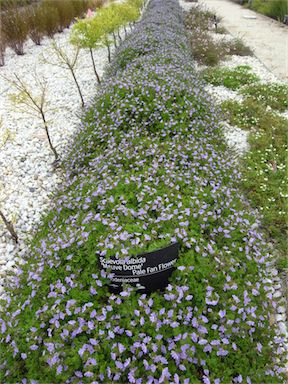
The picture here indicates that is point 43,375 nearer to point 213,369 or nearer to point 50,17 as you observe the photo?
point 213,369

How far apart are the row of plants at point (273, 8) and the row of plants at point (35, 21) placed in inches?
395

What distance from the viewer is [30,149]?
272 inches

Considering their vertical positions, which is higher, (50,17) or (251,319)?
(50,17)

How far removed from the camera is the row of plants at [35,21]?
13.2m

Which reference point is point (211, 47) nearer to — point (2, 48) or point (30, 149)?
point (2, 48)

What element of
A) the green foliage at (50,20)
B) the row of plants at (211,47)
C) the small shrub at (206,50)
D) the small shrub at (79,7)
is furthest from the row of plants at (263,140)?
the small shrub at (79,7)

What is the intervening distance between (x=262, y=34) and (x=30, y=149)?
537 inches

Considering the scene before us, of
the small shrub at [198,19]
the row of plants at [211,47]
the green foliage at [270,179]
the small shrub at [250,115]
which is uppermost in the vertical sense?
the small shrub at [198,19]

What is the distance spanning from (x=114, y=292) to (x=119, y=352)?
1.99ft

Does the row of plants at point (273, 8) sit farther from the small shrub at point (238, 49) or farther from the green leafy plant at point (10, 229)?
the green leafy plant at point (10, 229)

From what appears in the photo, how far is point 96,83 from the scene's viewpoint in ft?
33.5

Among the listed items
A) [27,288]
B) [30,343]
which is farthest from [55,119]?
[30,343]

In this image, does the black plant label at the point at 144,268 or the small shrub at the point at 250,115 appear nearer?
the black plant label at the point at 144,268

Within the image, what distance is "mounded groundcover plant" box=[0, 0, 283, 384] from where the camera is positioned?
2.47 m
